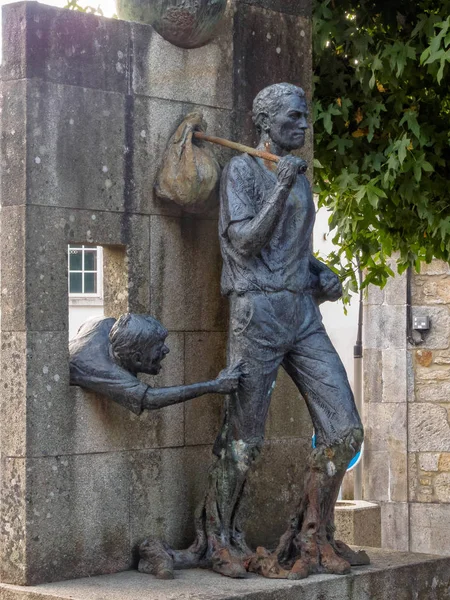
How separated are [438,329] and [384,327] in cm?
65

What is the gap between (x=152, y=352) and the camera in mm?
7621

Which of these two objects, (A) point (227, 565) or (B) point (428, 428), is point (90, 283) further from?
(A) point (227, 565)

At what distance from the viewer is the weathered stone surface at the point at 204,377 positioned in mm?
8195

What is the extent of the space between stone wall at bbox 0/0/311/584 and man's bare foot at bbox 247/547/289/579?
53cm

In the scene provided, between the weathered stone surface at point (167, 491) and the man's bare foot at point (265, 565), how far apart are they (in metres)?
0.51

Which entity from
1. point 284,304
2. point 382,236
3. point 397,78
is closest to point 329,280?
point 284,304

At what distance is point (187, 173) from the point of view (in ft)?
26.1

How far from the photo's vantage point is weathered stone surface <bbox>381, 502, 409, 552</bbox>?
619 inches

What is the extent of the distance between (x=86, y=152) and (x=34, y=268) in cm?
63

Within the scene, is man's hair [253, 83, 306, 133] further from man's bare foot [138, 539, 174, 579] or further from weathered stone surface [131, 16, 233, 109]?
man's bare foot [138, 539, 174, 579]

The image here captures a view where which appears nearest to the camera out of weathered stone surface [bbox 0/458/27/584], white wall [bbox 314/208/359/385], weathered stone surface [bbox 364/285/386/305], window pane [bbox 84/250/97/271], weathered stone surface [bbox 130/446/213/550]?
weathered stone surface [bbox 0/458/27/584]

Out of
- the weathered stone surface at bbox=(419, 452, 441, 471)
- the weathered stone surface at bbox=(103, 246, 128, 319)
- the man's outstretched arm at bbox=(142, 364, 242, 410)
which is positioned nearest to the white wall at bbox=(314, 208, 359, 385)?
the weathered stone surface at bbox=(419, 452, 441, 471)

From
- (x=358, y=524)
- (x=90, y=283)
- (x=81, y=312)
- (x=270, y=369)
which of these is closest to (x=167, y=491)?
(x=270, y=369)

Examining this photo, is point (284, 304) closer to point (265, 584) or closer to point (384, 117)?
point (265, 584)
